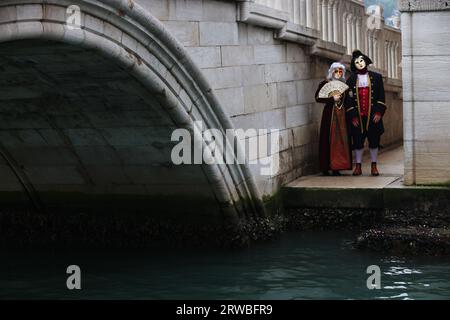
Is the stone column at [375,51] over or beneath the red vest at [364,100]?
over

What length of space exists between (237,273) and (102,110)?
5.33 ft

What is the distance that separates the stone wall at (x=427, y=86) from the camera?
9.51m

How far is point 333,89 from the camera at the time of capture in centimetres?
1074

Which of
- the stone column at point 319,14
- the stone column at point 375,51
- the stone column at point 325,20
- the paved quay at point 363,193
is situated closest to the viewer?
the paved quay at point 363,193

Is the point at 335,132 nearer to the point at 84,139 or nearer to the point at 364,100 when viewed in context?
the point at 364,100

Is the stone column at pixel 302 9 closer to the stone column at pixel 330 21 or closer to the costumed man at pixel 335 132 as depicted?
the costumed man at pixel 335 132

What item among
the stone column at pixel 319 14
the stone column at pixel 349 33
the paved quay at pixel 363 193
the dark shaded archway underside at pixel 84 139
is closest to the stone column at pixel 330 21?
the stone column at pixel 319 14

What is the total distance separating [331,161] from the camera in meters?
10.9

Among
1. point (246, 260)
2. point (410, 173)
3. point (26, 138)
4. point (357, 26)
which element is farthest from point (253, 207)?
point (357, 26)

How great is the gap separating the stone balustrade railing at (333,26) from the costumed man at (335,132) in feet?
1.41

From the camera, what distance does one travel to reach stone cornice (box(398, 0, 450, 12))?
9.45 meters

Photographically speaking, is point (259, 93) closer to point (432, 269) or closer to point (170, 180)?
point (170, 180)

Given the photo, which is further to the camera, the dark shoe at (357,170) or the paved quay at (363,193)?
the dark shoe at (357,170)

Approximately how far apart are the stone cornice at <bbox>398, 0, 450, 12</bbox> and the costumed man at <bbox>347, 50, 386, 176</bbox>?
3.74 feet
